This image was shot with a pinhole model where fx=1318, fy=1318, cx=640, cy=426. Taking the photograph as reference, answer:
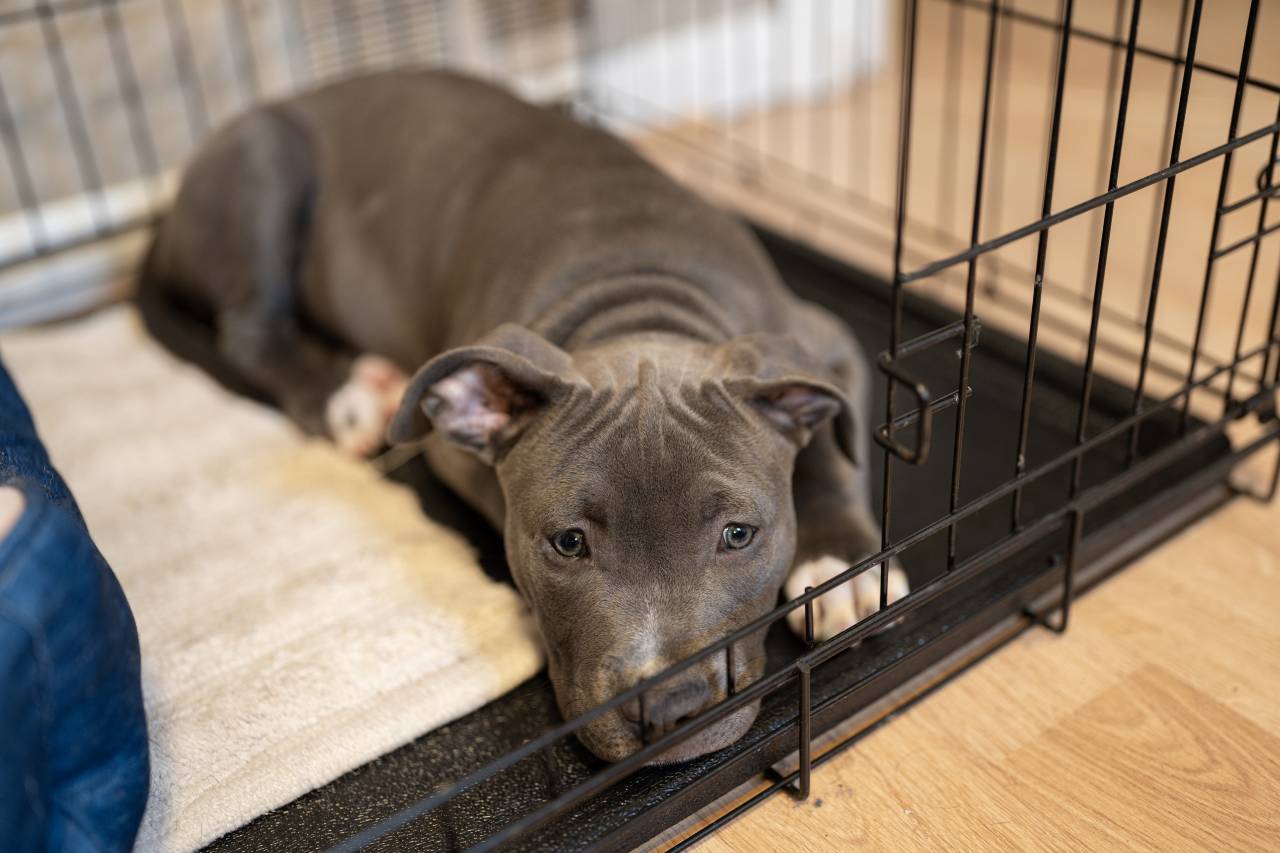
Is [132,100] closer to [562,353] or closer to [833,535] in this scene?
[562,353]

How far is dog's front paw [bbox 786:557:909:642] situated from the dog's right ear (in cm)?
52

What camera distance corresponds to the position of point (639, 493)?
178 centimetres

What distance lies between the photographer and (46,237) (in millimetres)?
3504

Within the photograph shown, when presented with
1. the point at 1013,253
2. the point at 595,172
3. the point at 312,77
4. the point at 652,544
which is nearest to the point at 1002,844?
the point at 652,544

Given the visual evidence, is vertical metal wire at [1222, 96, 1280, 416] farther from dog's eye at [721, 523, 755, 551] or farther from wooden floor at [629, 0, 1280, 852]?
dog's eye at [721, 523, 755, 551]

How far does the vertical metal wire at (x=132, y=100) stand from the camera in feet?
11.4

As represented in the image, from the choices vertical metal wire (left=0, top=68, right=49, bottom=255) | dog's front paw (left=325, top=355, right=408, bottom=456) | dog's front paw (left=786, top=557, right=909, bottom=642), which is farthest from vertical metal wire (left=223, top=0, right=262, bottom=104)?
dog's front paw (left=786, top=557, right=909, bottom=642)

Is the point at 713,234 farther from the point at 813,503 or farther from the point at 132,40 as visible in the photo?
the point at 132,40

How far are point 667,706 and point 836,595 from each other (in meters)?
0.48

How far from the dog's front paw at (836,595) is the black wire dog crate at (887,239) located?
0.04 metres

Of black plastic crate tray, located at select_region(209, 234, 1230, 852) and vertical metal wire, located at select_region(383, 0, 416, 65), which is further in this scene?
vertical metal wire, located at select_region(383, 0, 416, 65)

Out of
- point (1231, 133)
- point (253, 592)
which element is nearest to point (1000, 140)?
point (1231, 133)

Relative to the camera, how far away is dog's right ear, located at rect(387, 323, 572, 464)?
72.9 inches

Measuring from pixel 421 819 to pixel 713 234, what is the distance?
3.82ft
